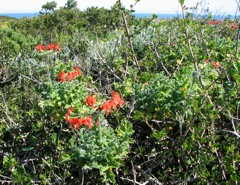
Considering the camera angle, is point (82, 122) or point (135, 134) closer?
point (82, 122)

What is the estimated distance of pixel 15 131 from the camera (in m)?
2.97

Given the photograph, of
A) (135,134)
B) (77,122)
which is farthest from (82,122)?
(135,134)

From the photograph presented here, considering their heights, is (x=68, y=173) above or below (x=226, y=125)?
below

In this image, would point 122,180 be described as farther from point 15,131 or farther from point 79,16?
point 79,16

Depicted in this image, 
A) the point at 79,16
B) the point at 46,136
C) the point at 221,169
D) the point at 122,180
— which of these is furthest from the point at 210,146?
the point at 79,16

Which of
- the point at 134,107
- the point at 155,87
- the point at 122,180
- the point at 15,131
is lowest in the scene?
the point at 122,180

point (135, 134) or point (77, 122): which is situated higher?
point (77, 122)

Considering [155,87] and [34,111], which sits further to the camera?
[34,111]

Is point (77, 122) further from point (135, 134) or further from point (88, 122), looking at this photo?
point (135, 134)

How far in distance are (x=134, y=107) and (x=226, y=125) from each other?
2.46 feet

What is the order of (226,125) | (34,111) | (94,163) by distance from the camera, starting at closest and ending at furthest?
(94,163) → (226,125) → (34,111)

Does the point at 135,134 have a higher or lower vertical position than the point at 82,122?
lower

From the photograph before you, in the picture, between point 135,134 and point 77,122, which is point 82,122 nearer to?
point 77,122

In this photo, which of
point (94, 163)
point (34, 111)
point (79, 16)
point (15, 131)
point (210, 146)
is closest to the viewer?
point (94, 163)
